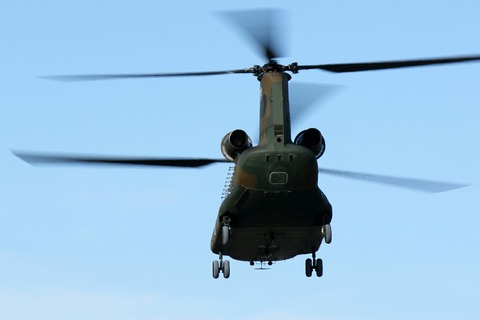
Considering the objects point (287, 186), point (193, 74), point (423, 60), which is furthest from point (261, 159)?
point (423, 60)

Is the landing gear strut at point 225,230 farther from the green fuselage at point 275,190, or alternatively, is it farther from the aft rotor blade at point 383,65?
the aft rotor blade at point 383,65

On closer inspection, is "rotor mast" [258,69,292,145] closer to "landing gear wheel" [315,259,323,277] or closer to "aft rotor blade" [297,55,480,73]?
"aft rotor blade" [297,55,480,73]

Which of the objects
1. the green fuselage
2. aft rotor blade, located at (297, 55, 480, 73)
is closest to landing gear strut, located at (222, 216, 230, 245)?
the green fuselage

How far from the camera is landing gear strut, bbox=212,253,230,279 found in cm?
5066

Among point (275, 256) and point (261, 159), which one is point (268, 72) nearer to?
point (261, 159)

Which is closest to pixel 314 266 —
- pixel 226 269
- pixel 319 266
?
pixel 319 266

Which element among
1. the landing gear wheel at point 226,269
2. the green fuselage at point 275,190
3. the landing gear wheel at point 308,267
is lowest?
the landing gear wheel at point 226,269

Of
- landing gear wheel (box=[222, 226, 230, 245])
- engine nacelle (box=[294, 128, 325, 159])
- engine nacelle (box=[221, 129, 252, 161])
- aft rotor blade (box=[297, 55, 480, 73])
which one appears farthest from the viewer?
landing gear wheel (box=[222, 226, 230, 245])

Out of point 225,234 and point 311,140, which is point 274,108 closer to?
point 311,140

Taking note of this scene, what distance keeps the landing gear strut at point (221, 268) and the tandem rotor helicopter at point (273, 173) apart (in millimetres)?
162

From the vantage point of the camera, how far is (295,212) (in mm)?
47031

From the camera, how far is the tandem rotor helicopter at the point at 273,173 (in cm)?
4516

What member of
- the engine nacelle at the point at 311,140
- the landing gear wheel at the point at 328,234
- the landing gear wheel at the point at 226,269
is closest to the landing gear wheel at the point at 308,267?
the landing gear wheel at the point at 226,269

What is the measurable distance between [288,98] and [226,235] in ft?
20.7
